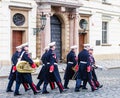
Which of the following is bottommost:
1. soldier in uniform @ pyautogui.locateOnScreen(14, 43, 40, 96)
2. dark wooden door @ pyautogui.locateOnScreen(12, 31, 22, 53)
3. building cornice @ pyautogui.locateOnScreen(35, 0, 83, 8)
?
soldier in uniform @ pyautogui.locateOnScreen(14, 43, 40, 96)

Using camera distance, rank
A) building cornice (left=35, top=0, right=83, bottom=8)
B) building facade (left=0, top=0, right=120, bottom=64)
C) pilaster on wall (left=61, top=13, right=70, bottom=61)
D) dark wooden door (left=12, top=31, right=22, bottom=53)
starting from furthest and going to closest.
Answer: pilaster on wall (left=61, top=13, right=70, bottom=61) < building cornice (left=35, top=0, right=83, bottom=8) < dark wooden door (left=12, top=31, right=22, bottom=53) < building facade (left=0, top=0, right=120, bottom=64)

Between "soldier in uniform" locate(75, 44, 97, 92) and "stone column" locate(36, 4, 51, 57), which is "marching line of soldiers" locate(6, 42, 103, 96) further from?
"stone column" locate(36, 4, 51, 57)

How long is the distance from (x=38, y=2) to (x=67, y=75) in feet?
40.0

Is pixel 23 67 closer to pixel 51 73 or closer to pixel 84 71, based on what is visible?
pixel 51 73

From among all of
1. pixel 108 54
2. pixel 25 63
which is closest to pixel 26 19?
pixel 108 54

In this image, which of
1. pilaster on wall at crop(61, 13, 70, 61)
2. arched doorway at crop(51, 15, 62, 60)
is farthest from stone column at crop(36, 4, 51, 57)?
pilaster on wall at crop(61, 13, 70, 61)

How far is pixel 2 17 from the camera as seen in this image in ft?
83.9

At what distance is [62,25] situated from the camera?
30297 mm

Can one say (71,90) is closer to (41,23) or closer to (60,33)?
(41,23)

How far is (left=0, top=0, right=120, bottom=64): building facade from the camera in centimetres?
2606

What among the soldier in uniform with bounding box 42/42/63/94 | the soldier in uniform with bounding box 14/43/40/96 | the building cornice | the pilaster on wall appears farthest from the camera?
the pilaster on wall

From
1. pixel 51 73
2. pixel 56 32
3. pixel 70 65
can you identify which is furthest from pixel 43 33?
pixel 51 73

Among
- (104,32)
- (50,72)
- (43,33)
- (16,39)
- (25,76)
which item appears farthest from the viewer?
(104,32)

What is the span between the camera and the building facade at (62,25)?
26.1 metres
